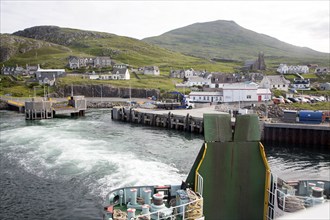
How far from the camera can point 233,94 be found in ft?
257

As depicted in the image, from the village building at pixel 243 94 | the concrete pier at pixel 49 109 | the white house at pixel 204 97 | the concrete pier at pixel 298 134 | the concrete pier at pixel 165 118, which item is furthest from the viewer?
the white house at pixel 204 97

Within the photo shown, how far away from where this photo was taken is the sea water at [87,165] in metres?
25.4

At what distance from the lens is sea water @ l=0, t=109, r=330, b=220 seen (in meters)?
25.4

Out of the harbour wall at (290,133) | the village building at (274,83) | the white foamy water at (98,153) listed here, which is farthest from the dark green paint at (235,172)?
the village building at (274,83)

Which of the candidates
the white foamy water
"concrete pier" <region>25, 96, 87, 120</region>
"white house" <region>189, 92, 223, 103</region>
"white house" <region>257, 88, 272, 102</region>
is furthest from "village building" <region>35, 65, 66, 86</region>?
"white house" <region>257, 88, 272, 102</region>

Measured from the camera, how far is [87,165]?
34.1m

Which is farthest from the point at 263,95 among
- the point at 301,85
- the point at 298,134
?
the point at 301,85

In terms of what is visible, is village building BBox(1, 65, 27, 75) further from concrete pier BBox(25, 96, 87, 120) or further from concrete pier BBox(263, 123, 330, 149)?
concrete pier BBox(263, 123, 330, 149)

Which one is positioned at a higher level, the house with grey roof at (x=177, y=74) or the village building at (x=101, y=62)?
the village building at (x=101, y=62)

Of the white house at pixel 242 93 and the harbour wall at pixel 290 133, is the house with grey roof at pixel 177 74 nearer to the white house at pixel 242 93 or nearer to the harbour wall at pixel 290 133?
the white house at pixel 242 93

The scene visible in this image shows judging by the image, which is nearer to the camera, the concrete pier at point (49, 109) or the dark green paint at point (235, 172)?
the dark green paint at point (235, 172)

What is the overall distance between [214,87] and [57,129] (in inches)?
2312

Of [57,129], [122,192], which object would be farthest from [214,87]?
[122,192]

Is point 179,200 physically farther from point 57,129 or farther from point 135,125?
point 135,125
